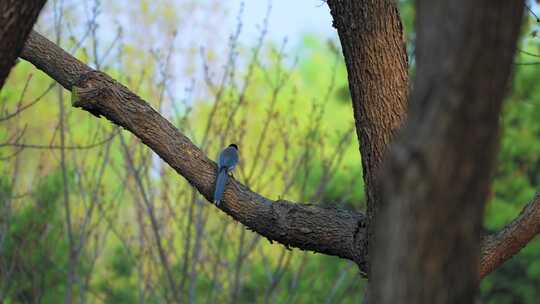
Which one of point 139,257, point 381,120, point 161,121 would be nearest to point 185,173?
point 161,121

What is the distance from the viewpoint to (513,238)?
4641 millimetres

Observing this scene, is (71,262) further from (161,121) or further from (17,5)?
(17,5)

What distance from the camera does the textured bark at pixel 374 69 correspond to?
171 inches

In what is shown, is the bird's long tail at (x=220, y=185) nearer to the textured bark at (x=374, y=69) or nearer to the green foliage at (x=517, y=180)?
the textured bark at (x=374, y=69)

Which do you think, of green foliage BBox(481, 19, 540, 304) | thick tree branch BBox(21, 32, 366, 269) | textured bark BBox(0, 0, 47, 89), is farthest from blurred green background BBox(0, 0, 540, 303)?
textured bark BBox(0, 0, 47, 89)

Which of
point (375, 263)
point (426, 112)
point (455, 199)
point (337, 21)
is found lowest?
point (375, 263)

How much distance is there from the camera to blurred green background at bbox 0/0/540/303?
7.95 m

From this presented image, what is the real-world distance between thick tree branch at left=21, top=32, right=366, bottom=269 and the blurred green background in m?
2.77

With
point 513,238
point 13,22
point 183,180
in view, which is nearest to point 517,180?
point 183,180

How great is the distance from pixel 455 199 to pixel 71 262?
230 inches

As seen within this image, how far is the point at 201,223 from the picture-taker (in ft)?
25.9

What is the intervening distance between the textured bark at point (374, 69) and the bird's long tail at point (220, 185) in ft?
2.62

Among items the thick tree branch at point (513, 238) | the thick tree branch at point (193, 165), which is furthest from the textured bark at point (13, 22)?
the thick tree branch at point (513, 238)

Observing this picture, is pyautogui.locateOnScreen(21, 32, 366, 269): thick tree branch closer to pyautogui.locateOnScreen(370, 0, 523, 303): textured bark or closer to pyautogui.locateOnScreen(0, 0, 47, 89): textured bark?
pyautogui.locateOnScreen(0, 0, 47, 89): textured bark
